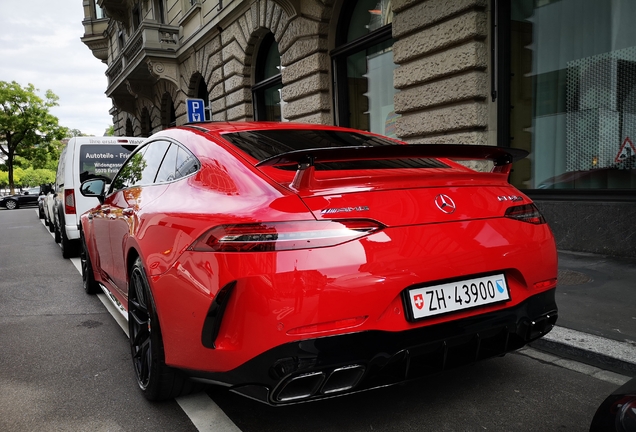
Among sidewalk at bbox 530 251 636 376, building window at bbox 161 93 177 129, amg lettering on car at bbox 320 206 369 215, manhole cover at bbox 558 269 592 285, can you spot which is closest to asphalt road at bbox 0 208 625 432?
sidewalk at bbox 530 251 636 376

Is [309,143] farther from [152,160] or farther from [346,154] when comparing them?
[152,160]

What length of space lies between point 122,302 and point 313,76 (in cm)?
774

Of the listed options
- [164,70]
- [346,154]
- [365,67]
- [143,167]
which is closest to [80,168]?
[143,167]

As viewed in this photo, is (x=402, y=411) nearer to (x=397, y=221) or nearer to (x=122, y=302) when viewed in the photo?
(x=397, y=221)

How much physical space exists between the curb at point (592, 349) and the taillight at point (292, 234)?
1.96 meters

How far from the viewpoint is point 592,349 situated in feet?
10.2

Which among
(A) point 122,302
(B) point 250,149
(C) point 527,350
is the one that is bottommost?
(C) point 527,350

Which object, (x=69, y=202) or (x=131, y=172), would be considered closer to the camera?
(x=131, y=172)

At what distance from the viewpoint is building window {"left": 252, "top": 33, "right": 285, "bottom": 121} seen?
496 inches

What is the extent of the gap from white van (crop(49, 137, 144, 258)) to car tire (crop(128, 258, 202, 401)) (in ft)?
17.1

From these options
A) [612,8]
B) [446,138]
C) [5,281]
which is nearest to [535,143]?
[446,138]

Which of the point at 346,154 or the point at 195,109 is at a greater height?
the point at 195,109

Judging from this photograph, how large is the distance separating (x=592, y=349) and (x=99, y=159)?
7.07m

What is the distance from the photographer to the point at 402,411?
246cm
